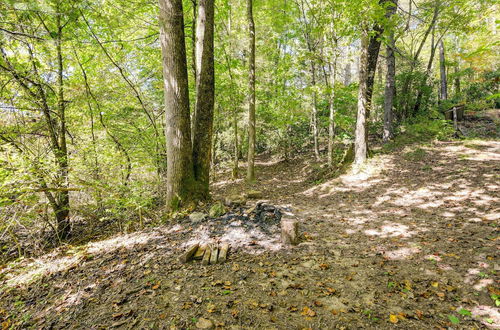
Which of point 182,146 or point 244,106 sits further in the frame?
point 244,106

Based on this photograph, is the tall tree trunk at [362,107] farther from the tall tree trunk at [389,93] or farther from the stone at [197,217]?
the stone at [197,217]

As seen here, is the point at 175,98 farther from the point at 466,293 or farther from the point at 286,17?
the point at 286,17

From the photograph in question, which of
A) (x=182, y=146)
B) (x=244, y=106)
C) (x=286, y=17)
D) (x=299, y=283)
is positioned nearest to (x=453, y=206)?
(x=299, y=283)

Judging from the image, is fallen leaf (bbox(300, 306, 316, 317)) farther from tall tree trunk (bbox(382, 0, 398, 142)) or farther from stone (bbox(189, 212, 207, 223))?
tall tree trunk (bbox(382, 0, 398, 142))

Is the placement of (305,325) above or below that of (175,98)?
below

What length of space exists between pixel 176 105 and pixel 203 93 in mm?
821

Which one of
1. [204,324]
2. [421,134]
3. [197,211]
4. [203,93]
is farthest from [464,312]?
[421,134]

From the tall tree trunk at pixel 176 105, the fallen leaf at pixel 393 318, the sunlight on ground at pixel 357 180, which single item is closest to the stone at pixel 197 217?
the tall tree trunk at pixel 176 105

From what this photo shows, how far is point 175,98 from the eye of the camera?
15.0 ft

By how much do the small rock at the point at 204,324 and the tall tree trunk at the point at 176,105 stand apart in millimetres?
2900

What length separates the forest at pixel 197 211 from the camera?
2.41 meters

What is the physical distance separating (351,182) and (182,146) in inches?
210

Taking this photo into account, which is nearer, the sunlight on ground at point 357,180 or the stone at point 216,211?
the stone at point 216,211

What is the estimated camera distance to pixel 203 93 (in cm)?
516
